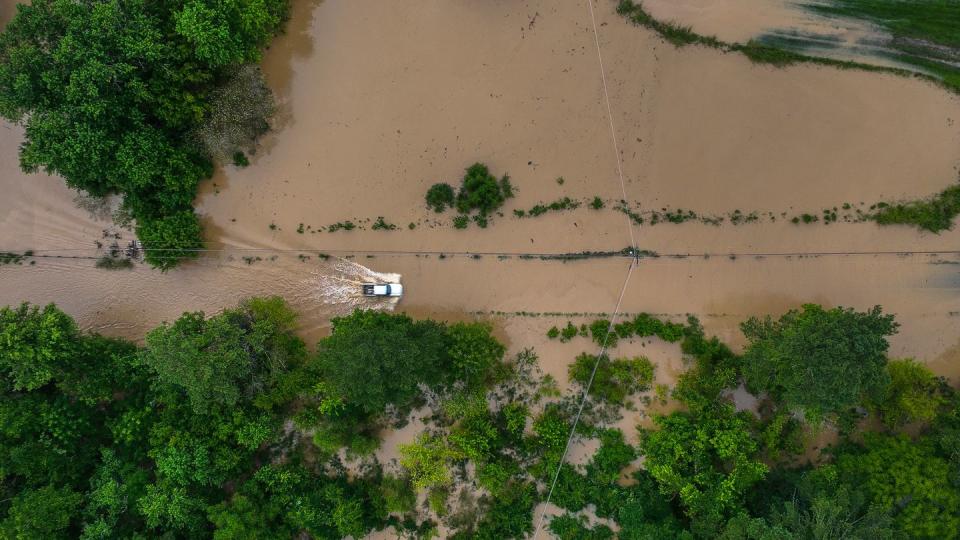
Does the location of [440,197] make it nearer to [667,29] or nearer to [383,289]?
[383,289]

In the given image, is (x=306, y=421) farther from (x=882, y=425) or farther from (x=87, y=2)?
(x=882, y=425)

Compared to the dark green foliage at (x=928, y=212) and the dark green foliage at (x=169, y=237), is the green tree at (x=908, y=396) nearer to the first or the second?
the dark green foliage at (x=928, y=212)

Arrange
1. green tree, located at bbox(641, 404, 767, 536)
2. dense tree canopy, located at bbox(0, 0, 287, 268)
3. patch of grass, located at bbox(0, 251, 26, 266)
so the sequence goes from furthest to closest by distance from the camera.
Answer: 1. patch of grass, located at bbox(0, 251, 26, 266)
2. green tree, located at bbox(641, 404, 767, 536)
3. dense tree canopy, located at bbox(0, 0, 287, 268)

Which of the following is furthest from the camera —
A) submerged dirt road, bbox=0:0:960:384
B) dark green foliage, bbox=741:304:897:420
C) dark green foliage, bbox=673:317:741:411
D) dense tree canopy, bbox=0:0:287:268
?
submerged dirt road, bbox=0:0:960:384

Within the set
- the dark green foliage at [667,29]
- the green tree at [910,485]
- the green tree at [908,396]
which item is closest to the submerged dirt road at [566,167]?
the dark green foliage at [667,29]

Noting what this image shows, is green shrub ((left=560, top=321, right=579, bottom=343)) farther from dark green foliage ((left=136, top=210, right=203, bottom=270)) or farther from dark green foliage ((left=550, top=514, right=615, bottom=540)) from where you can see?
dark green foliage ((left=136, top=210, right=203, bottom=270))

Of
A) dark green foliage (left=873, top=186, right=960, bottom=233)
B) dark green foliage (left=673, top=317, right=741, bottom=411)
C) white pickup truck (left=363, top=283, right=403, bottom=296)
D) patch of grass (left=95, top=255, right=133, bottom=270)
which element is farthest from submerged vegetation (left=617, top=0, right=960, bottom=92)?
patch of grass (left=95, top=255, right=133, bottom=270)

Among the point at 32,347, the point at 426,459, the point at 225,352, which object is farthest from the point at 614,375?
the point at 32,347
